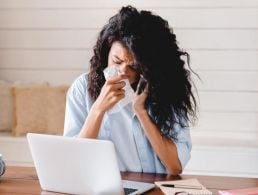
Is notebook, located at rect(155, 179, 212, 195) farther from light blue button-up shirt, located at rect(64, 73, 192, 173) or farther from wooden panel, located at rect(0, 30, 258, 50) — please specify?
wooden panel, located at rect(0, 30, 258, 50)

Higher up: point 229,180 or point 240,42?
point 240,42

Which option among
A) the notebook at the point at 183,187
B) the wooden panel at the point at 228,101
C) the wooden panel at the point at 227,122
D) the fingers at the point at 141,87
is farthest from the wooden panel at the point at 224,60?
the notebook at the point at 183,187

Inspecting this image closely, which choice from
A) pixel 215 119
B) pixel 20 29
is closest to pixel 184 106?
pixel 215 119

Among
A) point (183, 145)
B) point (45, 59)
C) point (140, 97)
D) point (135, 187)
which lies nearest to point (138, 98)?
point (140, 97)

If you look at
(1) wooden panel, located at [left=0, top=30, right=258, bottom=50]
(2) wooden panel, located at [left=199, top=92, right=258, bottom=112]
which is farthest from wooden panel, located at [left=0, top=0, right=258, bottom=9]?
(2) wooden panel, located at [left=199, top=92, right=258, bottom=112]

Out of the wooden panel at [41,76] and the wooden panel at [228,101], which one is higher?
the wooden panel at [41,76]

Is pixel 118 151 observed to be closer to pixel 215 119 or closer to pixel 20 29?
pixel 215 119

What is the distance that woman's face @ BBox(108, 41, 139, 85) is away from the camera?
5.82 ft

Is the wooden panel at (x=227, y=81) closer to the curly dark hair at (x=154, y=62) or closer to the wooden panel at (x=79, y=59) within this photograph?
the wooden panel at (x=79, y=59)

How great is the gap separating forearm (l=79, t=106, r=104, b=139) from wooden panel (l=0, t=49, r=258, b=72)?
1.19 meters

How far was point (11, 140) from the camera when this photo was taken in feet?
9.24

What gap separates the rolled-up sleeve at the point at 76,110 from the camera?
186 cm

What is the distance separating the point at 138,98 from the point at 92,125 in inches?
8.4

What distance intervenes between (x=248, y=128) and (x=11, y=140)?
4.73 ft
